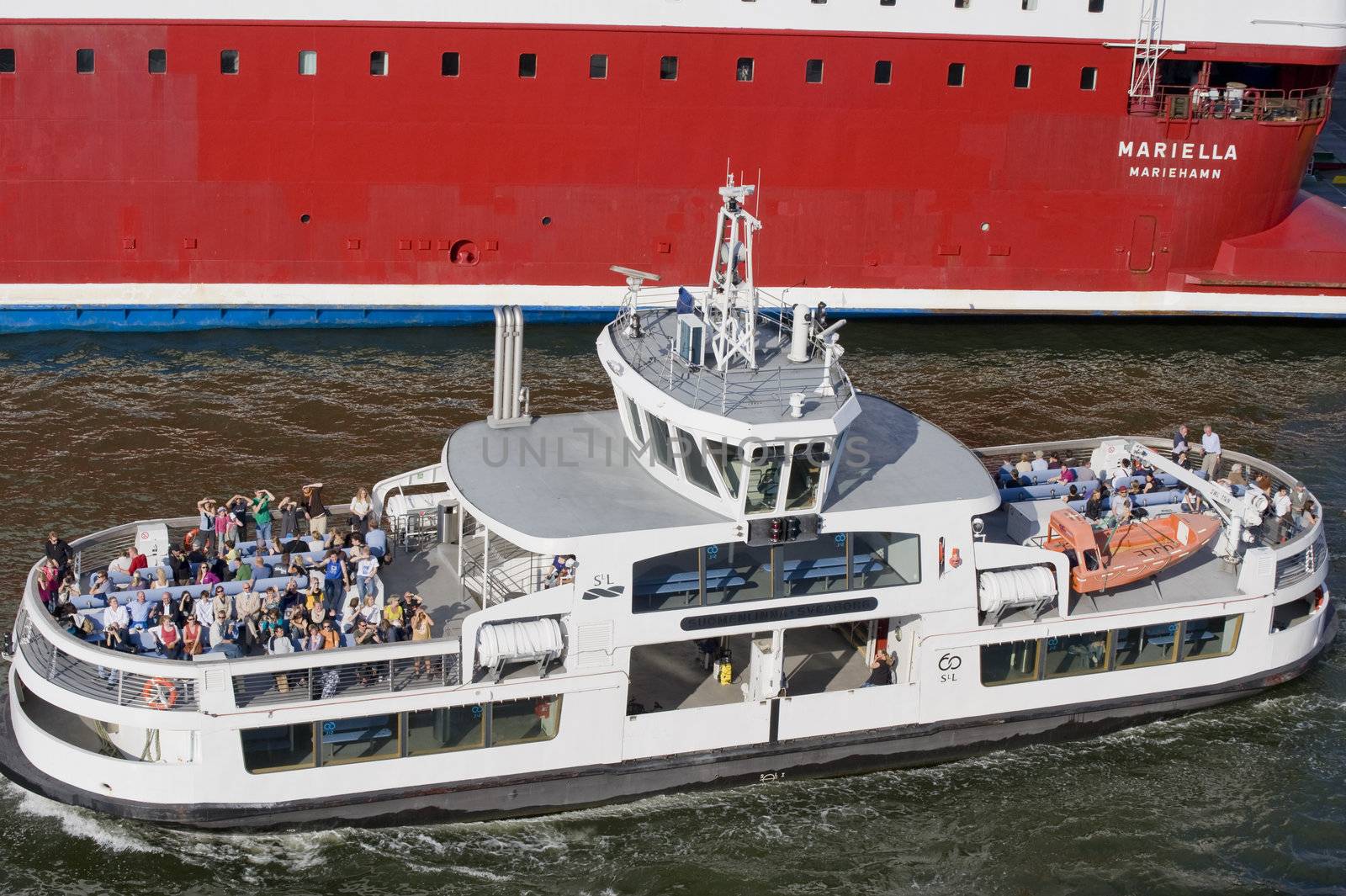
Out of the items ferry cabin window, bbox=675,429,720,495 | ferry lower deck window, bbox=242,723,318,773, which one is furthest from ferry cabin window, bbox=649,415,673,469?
ferry lower deck window, bbox=242,723,318,773

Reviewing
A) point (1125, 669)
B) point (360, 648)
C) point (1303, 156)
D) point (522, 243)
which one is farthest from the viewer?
point (1303, 156)

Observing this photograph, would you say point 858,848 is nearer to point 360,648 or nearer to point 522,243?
point 360,648

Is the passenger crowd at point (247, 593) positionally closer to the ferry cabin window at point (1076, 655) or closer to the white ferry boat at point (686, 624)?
the white ferry boat at point (686, 624)

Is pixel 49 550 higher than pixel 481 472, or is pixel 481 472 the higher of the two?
pixel 481 472

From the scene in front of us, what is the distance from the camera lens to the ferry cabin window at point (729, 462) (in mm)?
20781

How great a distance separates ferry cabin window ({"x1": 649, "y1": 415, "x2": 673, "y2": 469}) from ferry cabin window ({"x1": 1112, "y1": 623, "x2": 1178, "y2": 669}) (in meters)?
7.28

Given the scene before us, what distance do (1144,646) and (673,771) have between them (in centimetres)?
743

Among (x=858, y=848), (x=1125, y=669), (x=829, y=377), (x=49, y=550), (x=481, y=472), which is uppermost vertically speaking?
(x=829, y=377)

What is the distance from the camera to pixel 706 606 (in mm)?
21297

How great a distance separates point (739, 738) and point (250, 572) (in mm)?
7236

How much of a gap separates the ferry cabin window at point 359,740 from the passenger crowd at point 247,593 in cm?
102

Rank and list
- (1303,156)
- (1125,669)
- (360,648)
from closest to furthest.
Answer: (360,648) → (1125,669) → (1303,156)

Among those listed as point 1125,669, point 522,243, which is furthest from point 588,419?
point 522,243

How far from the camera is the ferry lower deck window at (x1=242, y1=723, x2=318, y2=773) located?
798 inches
